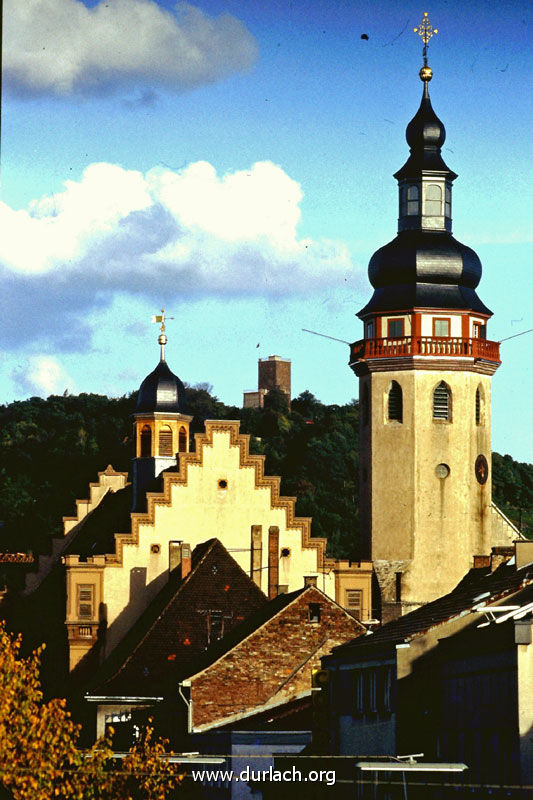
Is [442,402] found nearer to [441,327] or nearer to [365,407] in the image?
[441,327]

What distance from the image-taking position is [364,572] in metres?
98.1

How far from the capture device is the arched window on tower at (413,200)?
10525 centimetres

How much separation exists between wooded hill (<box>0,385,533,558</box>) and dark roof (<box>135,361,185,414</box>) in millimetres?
24365

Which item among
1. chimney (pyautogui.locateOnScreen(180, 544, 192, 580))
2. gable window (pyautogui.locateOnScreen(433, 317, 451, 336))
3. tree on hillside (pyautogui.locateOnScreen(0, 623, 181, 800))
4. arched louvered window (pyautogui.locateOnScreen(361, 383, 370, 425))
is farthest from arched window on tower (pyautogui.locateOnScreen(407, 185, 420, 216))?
tree on hillside (pyautogui.locateOnScreen(0, 623, 181, 800))

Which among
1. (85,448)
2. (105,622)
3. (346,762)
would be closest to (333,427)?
(85,448)

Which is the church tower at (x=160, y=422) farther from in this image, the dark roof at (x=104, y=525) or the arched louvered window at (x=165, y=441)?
the dark roof at (x=104, y=525)

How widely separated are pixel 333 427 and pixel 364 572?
62.1 meters

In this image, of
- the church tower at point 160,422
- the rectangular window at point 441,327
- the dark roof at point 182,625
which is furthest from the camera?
the church tower at point 160,422

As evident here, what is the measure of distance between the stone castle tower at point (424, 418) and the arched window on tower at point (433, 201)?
0.50 meters

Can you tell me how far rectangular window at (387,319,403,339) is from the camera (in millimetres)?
A: 102438

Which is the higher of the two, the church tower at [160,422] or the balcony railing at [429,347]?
the balcony railing at [429,347]

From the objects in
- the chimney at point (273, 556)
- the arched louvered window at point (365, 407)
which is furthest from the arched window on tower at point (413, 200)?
the chimney at point (273, 556)

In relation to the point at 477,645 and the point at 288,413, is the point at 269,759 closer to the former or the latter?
the point at 477,645

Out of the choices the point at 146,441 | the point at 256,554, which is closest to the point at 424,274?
the point at 146,441
